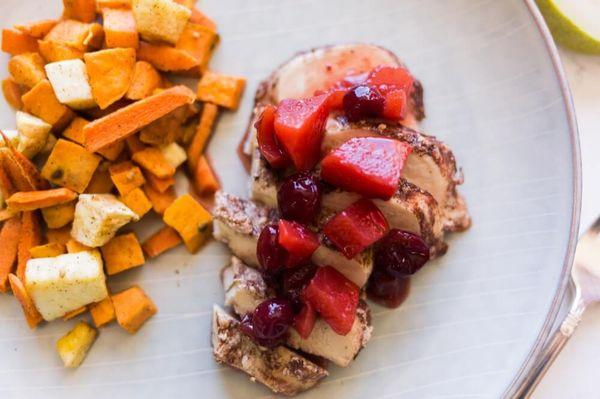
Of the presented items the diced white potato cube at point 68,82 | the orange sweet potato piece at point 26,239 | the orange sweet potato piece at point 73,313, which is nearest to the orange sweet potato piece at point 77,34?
the diced white potato cube at point 68,82

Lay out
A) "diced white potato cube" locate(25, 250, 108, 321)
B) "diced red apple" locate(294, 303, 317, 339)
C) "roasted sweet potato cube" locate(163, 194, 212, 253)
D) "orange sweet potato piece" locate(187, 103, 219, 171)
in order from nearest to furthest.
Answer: "diced red apple" locate(294, 303, 317, 339), "diced white potato cube" locate(25, 250, 108, 321), "roasted sweet potato cube" locate(163, 194, 212, 253), "orange sweet potato piece" locate(187, 103, 219, 171)

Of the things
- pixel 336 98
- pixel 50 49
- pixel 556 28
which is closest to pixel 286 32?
pixel 336 98

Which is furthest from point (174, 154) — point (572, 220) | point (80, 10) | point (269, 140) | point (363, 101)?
point (572, 220)

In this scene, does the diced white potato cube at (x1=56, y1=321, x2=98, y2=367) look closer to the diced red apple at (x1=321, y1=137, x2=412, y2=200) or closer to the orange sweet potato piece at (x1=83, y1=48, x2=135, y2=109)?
the orange sweet potato piece at (x1=83, y1=48, x2=135, y2=109)

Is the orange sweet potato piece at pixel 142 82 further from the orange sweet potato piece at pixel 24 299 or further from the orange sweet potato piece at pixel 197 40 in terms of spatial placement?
the orange sweet potato piece at pixel 24 299

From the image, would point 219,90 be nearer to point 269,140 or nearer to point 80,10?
point 269,140

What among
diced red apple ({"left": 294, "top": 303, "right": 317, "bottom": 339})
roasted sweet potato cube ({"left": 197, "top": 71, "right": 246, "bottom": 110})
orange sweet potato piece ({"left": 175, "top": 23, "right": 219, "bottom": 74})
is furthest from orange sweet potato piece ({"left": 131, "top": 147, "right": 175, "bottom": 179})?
diced red apple ({"left": 294, "top": 303, "right": 317, "bottom": 339})
